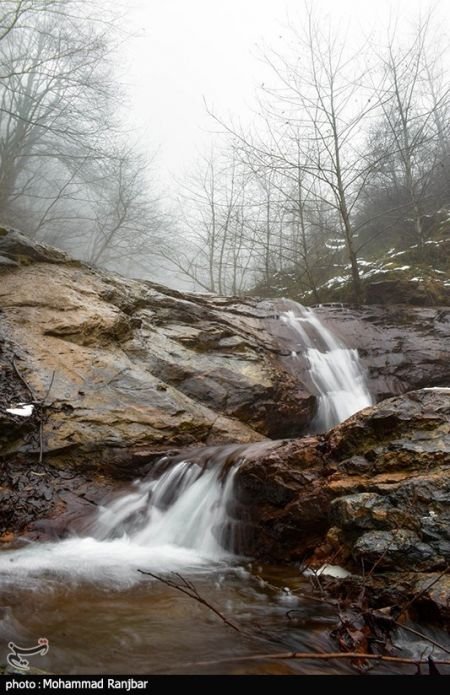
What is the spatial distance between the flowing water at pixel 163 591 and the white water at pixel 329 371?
2687mm

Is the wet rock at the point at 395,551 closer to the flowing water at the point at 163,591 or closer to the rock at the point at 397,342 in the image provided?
the flowing water at the point at 163,591

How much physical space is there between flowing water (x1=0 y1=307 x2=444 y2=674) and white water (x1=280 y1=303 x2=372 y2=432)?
106 inches

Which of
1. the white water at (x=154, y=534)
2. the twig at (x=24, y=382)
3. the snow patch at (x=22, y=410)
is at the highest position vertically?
the twig at (x=24, y=382)

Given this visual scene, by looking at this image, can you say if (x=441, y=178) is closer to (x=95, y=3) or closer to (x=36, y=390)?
(x=95, y=3)

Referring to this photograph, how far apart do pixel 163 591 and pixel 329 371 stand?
5562 mm

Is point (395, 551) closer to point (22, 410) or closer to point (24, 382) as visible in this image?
point (22, 410)

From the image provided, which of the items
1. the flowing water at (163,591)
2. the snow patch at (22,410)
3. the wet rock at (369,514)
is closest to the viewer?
the flowing water at (163,591)

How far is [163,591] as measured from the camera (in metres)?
2.87

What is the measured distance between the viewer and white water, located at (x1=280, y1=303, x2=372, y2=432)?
22.9 ft

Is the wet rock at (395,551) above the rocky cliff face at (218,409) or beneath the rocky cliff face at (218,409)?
beneath

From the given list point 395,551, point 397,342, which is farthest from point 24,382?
point 397,342

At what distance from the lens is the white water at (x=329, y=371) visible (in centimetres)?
697

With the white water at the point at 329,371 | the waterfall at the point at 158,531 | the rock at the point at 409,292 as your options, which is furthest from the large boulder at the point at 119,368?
the rock at the point at 409,292

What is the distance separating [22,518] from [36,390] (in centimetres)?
169
